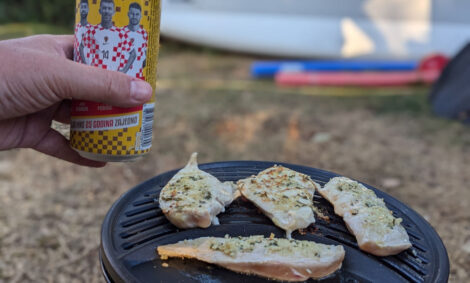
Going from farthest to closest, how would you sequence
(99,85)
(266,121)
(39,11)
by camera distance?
(39,11)
(266,121)
(99,85)

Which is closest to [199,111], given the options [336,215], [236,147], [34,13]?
[236,147]

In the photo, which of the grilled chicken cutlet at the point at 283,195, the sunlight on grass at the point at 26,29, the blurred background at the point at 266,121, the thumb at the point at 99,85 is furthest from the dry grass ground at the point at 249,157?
the sunlight on grass at the point at 26,29

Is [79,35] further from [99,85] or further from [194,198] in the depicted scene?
[194,198]

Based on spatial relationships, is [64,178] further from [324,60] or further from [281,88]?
[324,60]

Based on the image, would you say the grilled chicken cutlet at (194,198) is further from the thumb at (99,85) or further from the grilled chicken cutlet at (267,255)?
the thumb at (99,85)

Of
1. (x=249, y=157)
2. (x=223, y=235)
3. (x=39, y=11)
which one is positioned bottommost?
(x=249, y=157)

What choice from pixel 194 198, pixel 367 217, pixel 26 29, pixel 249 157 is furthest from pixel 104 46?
pixel 26 29
